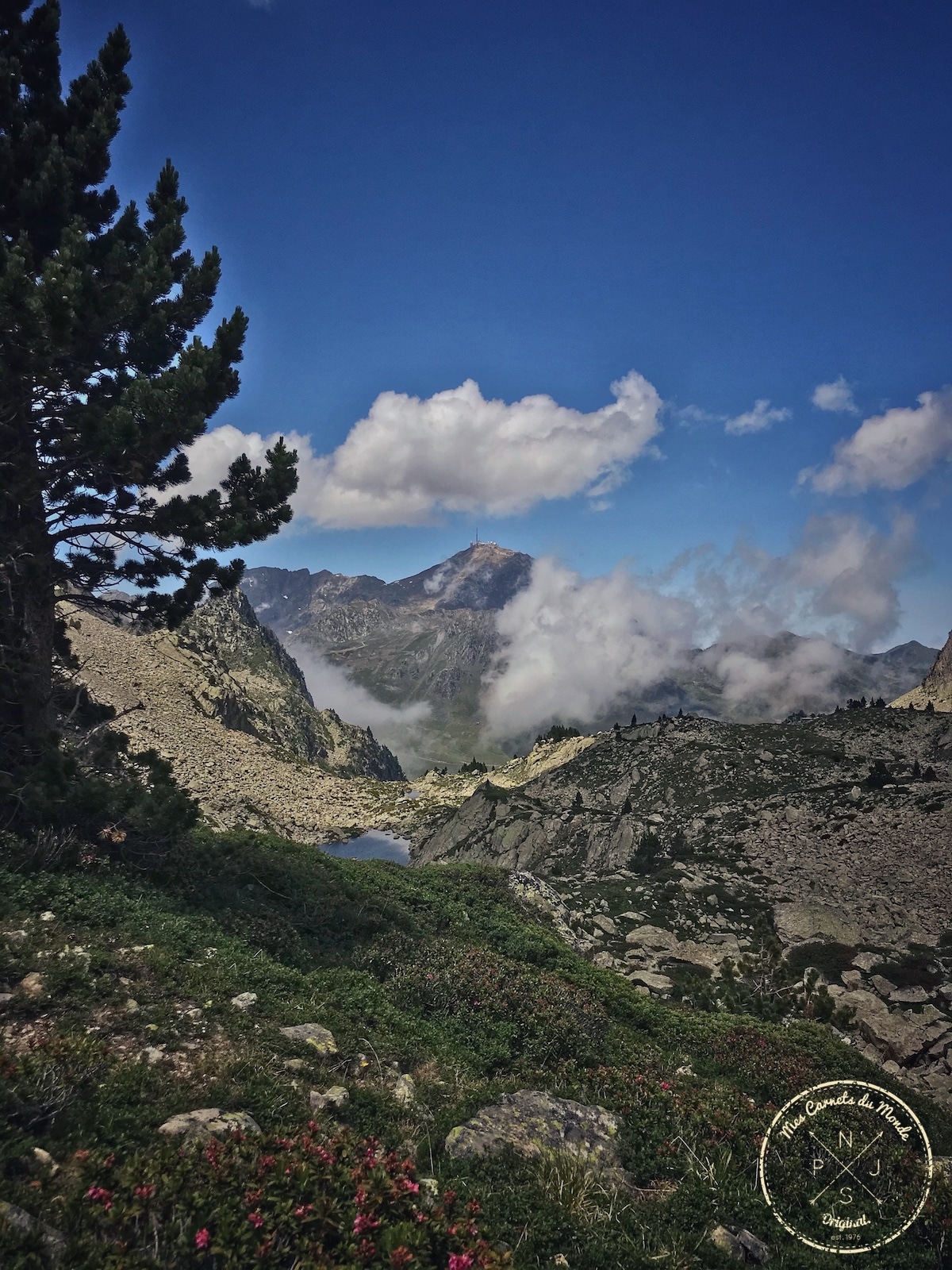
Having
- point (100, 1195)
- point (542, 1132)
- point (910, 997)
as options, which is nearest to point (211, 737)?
point (910, 997)

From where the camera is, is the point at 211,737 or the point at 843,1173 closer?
the point at 843,1173

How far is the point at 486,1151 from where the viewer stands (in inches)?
335

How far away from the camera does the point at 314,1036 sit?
1080cm

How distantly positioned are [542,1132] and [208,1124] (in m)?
5.03

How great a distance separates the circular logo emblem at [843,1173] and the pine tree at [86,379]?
17.0m

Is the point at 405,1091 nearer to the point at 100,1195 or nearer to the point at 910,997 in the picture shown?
the point at 100,1195

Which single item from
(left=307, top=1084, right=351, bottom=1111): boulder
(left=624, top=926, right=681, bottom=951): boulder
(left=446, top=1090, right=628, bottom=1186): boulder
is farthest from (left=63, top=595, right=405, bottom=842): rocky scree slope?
(left=446, top=1090, right=628, bottom=1186): boulder

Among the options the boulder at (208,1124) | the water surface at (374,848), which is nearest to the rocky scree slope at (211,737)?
the water surface at (374,848)

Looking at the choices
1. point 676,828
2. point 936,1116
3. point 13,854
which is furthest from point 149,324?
point 676,828

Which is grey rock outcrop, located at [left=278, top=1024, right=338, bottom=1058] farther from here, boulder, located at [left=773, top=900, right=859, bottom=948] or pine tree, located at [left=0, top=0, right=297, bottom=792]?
boulder, located at [left=773, top=900, right=859, bottom=948]

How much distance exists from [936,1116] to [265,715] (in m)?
145

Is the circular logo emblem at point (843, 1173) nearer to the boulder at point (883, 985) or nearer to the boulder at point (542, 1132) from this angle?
the boulder at point (542, 1132)

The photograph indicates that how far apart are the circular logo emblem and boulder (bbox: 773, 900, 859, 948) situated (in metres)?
19.6

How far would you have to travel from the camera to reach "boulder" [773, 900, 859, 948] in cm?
2795
